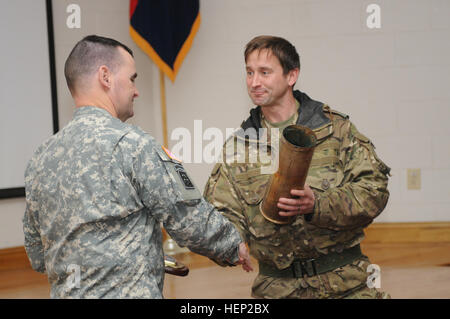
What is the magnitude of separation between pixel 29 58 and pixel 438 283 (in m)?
3.25

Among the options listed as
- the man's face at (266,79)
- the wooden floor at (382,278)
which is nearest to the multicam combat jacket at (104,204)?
the man's face at (266,79)

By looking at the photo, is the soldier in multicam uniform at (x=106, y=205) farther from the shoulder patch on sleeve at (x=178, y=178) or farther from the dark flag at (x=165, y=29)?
the dark flag at (x=165, y=29)

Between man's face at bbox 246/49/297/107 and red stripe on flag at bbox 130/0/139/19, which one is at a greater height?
red stripe on flag at bbox 130/0/139/19

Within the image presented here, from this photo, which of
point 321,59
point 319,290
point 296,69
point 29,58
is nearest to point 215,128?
point 321,59

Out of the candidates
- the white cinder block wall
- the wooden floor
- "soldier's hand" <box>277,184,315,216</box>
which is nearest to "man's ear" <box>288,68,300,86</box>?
"soldier's hand" <box>277,184,315,216</box>

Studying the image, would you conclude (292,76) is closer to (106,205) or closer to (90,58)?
(90,58)

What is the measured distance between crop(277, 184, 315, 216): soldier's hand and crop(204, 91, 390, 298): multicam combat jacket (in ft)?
0.14

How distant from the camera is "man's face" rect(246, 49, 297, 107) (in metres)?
2.26

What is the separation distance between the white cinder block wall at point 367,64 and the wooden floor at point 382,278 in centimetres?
29

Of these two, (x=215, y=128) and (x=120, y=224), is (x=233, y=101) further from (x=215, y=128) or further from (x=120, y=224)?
(x=120, y=224)

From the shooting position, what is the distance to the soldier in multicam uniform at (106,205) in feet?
5.09

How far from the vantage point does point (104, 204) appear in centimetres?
154

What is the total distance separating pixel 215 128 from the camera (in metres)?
4.72

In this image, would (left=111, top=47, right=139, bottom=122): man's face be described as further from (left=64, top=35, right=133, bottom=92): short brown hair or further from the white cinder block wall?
the white cinder block wall
